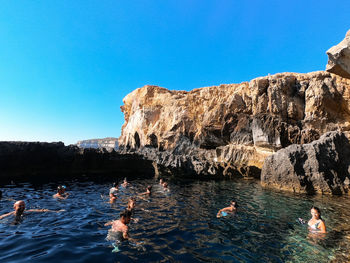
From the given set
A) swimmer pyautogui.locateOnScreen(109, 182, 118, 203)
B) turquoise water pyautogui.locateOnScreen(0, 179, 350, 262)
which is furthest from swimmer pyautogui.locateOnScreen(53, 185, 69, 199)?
swimmer pyautogui.locateOnScreen(109, 182, 118, 203)

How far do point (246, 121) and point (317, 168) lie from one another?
14.6 m

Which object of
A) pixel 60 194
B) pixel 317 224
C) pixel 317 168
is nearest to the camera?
pixel 317 224

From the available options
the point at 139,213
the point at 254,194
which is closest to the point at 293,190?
the point at 254,194

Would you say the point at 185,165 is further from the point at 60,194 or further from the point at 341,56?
the point at 341,56

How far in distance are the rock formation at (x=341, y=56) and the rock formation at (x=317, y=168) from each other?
469 inches

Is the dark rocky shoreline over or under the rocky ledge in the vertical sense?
under

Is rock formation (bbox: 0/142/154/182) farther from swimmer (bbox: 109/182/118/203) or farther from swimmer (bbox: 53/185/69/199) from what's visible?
swimmer (bbox: 53/185/69/199)

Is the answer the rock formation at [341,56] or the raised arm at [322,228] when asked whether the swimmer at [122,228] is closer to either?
the raised arm at [322,228]

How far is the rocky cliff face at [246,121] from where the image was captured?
2845 centimetres

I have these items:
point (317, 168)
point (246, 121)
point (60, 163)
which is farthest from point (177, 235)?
point (60, 163)

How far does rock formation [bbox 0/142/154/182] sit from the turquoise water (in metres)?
18.9

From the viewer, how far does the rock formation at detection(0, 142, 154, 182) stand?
96.0 ft

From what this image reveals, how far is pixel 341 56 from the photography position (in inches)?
399

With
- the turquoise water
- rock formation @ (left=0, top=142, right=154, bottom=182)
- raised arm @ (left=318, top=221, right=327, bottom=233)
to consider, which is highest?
rock formation @ (left=0, top=142, right=154, bottom=182)
